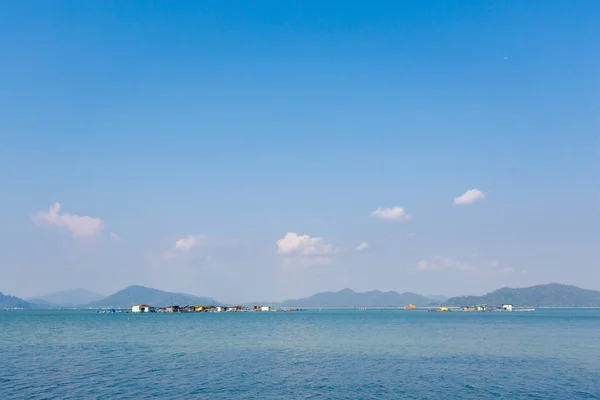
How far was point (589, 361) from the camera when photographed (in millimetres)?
69062

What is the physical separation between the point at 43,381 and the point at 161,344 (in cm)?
4150

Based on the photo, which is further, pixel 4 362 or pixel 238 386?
pixel 4 362

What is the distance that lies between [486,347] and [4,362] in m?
82.0

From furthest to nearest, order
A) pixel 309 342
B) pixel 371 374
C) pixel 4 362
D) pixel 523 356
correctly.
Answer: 1. pixel 309 342
2. pixel 523 356
3. pixel 4 362
4. pixel 371 374

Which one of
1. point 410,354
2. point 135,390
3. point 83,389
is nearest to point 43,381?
point 83,389

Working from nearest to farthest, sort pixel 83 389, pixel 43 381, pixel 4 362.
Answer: pixel 83 389 → pixel 43 381 → pixel 4 362

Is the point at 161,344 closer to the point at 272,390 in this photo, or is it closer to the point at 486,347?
the point at 272,390

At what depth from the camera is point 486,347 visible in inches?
3406

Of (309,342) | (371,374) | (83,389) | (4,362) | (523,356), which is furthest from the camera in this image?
(309,342)

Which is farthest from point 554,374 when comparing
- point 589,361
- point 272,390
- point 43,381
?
point 43,381

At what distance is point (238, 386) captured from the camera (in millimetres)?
49844

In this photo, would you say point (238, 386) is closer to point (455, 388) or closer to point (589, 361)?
point (455, 388)

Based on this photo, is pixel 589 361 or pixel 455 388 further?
pixel 589 361

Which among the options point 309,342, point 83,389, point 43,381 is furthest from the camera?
point 309,342
